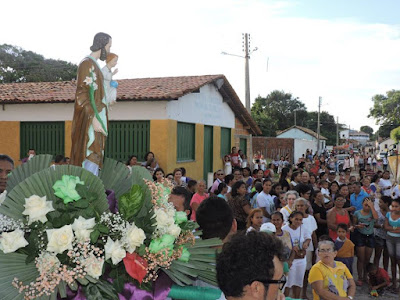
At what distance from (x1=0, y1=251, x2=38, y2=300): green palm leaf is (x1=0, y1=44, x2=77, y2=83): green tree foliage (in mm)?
35567

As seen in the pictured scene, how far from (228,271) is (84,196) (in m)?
0.76

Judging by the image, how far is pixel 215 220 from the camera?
301cm

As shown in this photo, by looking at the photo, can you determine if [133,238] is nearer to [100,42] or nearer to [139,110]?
[100,42]

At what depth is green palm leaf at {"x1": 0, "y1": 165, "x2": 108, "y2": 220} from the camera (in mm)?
2025

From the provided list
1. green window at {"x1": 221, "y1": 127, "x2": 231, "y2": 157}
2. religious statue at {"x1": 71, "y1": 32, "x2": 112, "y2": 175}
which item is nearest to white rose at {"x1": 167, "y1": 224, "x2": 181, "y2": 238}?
religious statue at {"x1": 71, "y1": 32, "x2": 112, "y2": 175}

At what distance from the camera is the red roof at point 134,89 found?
40.2 feet

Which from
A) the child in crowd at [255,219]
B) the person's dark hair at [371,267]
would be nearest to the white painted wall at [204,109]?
the person's dark hair at [371,267]

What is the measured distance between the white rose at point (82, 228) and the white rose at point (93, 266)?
0.10m

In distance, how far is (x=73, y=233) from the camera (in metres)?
1.99

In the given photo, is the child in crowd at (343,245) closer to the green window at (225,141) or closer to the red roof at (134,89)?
the red roof at (134,89)

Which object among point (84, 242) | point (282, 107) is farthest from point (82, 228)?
point (282, 107)

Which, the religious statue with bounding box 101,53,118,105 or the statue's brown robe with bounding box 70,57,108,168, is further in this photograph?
the religious statue with bounding box 101,53,118,105

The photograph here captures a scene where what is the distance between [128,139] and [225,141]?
662cm

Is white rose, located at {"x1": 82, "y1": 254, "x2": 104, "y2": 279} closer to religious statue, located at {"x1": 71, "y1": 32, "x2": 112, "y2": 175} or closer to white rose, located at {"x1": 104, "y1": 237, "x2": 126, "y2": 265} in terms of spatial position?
white rose, located at {"x1": 104, "y1": 237, "x2": 126, "y2": 265}
